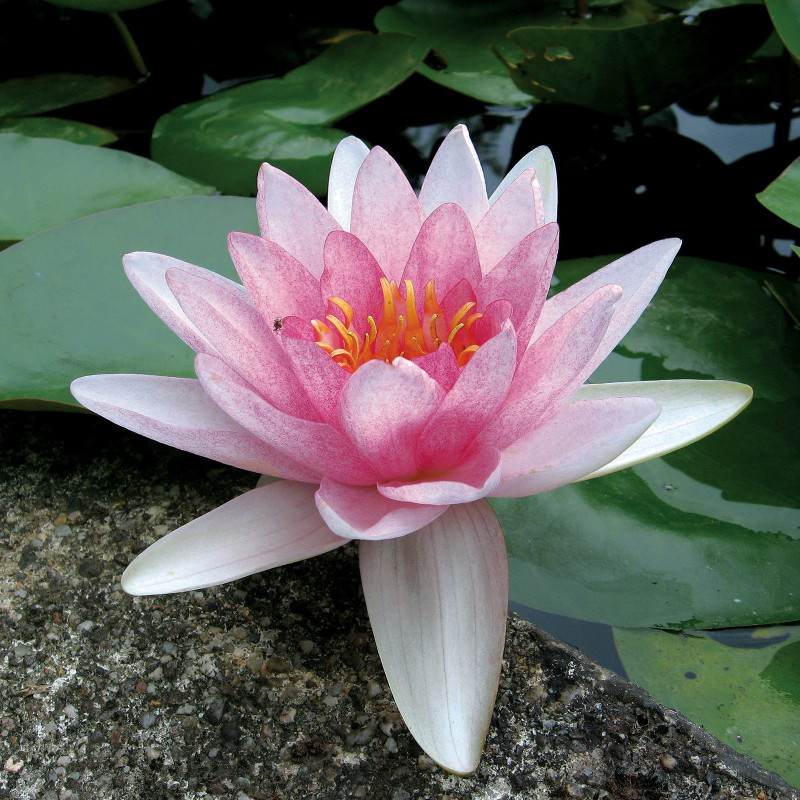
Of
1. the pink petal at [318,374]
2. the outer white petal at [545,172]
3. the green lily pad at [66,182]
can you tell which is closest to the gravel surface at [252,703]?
the pink petal at [318,374]

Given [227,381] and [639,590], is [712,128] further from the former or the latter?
[227,381]

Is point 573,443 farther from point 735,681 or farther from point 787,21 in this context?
point 787,21

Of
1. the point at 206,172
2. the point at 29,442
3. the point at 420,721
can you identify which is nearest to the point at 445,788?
the point at 420,721

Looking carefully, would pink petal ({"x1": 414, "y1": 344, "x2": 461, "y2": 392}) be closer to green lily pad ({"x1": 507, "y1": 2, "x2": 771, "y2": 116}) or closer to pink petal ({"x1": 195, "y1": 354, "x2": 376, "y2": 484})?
pink petal ({"x1": 195, "y1": 354, "x2": 376, "y2": 484})

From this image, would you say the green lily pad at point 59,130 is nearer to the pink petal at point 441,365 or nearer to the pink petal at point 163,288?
the pink petal at point 163,288

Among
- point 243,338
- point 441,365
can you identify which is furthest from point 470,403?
point 243,338

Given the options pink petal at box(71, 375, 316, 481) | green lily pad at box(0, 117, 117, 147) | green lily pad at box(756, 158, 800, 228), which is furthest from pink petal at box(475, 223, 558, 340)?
green lily pad at box(0, 117, 117, 147)
